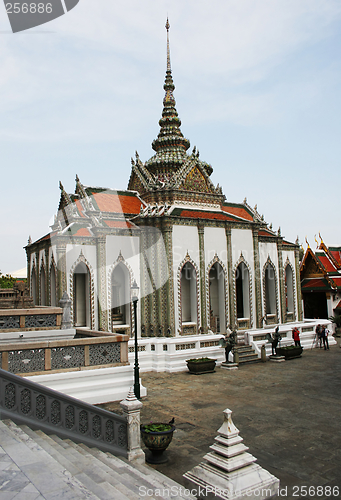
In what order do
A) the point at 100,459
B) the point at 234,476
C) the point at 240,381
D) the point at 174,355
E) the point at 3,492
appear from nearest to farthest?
the point at 3,492 < the point at 234,476 < the point at 100,459 < the point at 240,381 < the point at 174,355

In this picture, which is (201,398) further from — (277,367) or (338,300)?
(338,300)

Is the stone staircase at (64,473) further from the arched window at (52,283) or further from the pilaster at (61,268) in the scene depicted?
the arched window at (52,283)

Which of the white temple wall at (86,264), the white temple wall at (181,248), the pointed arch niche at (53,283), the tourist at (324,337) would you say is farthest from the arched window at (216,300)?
the pointed arch niche at (53,283)

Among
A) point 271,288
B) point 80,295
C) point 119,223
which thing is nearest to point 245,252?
point 271,288

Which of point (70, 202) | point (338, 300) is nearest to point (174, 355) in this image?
point (70, 202)

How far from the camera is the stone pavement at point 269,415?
7391 mm

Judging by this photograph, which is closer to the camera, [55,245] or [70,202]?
[55,245]

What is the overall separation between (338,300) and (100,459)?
1095 inches

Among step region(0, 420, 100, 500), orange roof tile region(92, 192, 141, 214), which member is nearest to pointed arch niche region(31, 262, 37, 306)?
orange roof tile region(92, 192, 141, 214)

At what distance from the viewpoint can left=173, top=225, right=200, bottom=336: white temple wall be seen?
19906 mm

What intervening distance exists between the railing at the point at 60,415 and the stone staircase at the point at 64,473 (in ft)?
0.43

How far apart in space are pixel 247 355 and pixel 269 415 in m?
8.27

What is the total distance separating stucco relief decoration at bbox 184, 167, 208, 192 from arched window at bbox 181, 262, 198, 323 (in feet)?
15.3

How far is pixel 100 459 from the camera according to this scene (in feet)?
22.9
